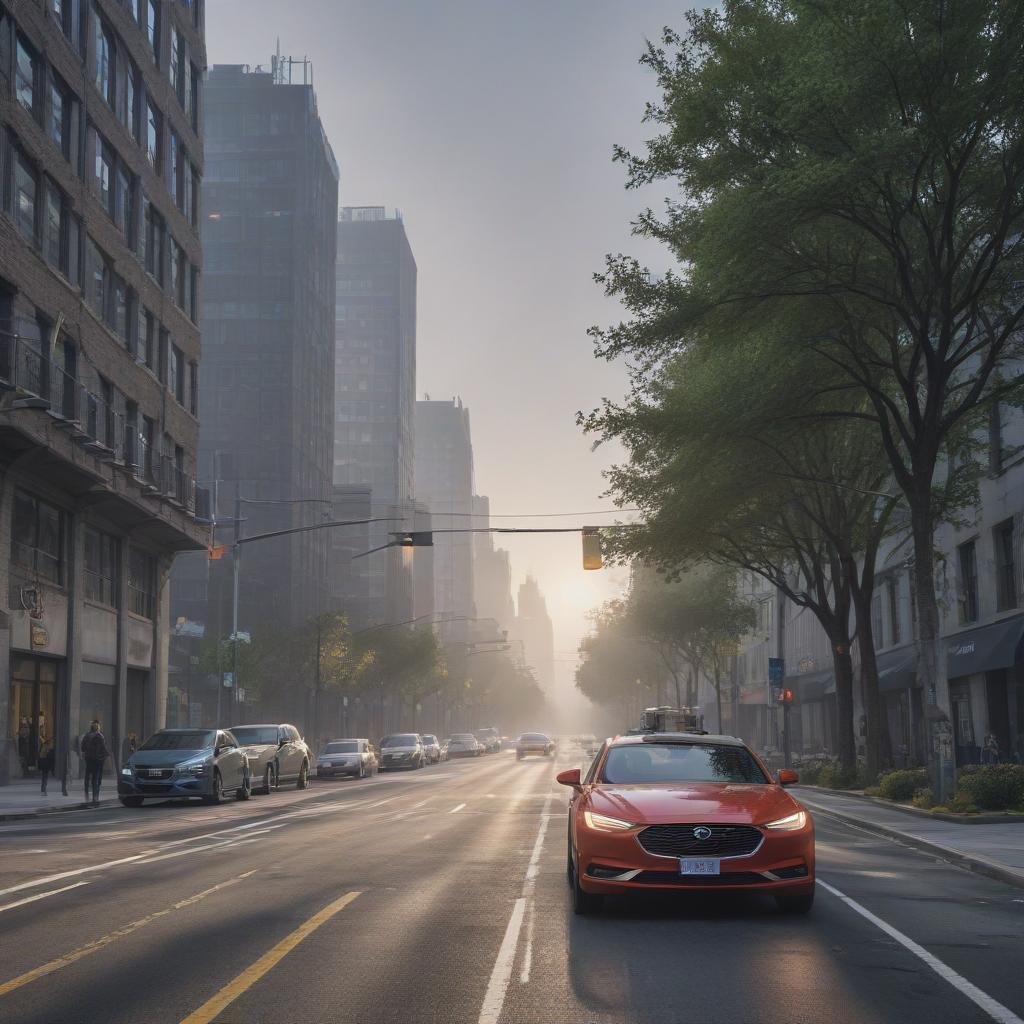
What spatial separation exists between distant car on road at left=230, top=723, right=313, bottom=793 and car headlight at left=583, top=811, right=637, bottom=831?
77.7 ft

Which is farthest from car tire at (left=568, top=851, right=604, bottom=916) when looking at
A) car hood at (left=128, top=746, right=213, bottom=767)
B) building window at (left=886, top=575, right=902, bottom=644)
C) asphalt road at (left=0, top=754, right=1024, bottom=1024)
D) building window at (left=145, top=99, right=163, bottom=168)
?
building window at (left=886, top=575, right=902, bottom=644)

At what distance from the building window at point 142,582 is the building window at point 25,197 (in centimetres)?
1296

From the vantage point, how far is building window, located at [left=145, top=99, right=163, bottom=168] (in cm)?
4494

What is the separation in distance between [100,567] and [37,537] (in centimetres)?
591

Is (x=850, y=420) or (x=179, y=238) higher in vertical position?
(x=179, y=238)

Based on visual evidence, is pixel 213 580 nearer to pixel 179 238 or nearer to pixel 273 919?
pixel 179 238

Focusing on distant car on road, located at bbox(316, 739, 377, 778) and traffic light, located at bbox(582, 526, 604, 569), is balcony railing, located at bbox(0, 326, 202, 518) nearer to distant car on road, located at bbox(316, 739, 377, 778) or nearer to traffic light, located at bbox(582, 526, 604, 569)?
distant car on road, located at bbox(316, 739, 377, 778)

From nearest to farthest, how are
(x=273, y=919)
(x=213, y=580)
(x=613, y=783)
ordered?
(x=273, y=919), (x=613, y=783), (x=213, y=580)

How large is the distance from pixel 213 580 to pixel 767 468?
6913 centimetres

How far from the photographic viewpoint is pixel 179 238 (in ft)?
159

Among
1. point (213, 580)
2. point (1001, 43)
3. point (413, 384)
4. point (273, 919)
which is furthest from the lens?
point (413, 384)

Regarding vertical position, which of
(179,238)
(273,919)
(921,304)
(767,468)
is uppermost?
(179,238)

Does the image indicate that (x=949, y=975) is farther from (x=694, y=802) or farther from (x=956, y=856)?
(x=956, y=856)

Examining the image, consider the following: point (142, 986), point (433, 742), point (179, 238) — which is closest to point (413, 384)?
point (433, 742)
